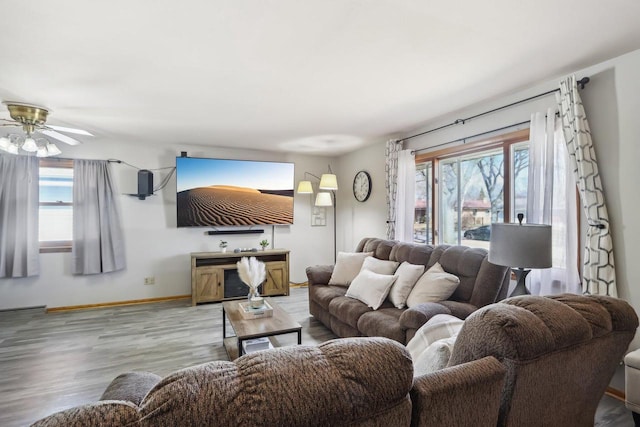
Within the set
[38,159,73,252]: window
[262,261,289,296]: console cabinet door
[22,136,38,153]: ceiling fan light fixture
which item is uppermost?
[22,136,38,153]: ceiling fan light fixture

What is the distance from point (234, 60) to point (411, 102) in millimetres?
1716

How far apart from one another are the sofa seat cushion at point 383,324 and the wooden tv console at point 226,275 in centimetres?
254

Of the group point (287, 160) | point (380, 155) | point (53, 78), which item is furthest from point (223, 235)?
point (53, 78)

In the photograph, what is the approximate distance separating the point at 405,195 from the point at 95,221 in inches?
164

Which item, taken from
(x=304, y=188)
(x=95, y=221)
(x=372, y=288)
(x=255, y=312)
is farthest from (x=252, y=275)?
(x=95, y=221)

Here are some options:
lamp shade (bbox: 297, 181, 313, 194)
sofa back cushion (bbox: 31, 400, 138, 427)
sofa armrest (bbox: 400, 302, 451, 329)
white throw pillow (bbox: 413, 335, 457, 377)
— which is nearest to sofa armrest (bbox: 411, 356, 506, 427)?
white throw pillow (bbox: 413, 335, 457, 377)

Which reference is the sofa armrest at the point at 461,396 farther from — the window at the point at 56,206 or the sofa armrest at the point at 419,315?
the window at the point at 56,206

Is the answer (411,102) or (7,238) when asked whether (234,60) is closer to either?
(411,102)

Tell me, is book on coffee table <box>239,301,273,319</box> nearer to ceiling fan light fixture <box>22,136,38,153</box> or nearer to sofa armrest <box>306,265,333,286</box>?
sofa armrest <box>306,265,333,286</box>

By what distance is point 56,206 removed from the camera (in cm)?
432

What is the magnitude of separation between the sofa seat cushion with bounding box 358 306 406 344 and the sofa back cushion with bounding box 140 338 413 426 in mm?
1712

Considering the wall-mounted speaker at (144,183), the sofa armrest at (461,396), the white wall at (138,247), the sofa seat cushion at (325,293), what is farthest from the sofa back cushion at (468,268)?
the wall-mounted speaker at (144,183)

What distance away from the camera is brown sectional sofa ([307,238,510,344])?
7.70ft

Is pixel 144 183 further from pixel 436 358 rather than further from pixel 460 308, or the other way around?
pixel 436 358
